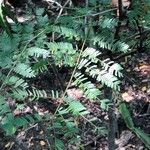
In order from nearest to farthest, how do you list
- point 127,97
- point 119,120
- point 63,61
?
1. point 63,61
2. point 119,120
3. point 127,97

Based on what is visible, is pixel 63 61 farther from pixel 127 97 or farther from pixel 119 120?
pixel 127 97

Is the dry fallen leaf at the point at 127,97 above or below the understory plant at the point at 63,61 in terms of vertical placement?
below

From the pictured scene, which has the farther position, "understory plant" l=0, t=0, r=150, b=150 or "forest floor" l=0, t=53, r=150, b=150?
"forest floor" l=0, t=53, r=150, b=150

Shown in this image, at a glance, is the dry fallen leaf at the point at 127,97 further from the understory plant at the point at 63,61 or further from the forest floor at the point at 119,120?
the understory plant at the point at 63,61

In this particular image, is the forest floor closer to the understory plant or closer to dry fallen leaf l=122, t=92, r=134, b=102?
dry fallen leaf l=122, t=92, r=134, b=102

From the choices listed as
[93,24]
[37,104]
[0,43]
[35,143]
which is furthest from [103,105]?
[37,104]

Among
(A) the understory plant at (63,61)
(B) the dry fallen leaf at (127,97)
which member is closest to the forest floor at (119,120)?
(B) the dry fallen leaf at (127,97)

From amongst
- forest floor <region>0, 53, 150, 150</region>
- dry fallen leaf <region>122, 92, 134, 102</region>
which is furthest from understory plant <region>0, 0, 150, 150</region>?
dry fallen leaf <region>122, 92, 134, 102</region>

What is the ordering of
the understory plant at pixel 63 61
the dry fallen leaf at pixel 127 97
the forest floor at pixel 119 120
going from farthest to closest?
1. the dry fallen leaf at pixel 127 97
2. the forest floor at pixel 119 120
3. the understory plant at pixel 63 61

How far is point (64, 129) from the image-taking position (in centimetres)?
103

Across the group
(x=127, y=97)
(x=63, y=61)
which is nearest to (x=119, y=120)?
(x=127, y=97)

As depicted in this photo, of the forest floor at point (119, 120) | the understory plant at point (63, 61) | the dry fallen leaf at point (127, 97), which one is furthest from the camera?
the dry fallen leaf at point (127, 97)

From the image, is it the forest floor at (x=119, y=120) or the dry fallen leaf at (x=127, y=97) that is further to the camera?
the dry fallen leaf at (x=127, y=97)

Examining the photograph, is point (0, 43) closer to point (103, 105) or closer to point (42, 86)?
point (103, 105)
